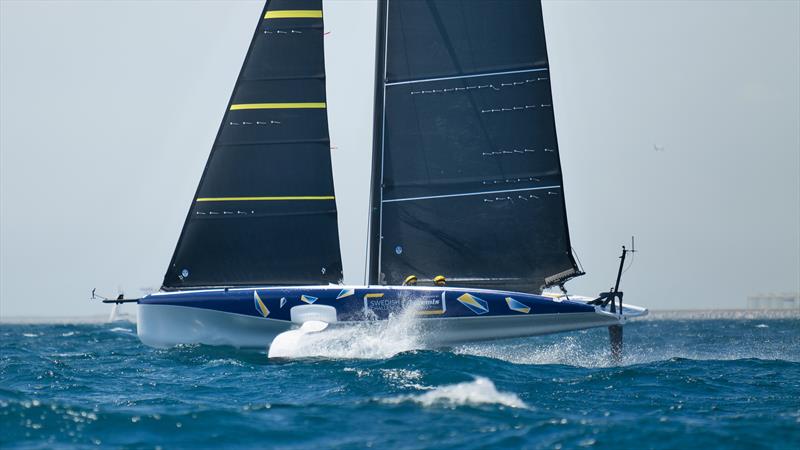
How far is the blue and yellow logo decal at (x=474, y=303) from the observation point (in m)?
23.5

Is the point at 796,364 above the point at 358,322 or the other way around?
the other way around

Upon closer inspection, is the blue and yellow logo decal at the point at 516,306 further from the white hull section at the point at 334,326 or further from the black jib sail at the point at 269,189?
the black jib sail at the point at 269,189

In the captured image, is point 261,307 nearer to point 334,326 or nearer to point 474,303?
point 334,326

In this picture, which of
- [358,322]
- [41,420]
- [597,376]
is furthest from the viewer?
[358,322]

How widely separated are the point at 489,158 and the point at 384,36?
368 cm

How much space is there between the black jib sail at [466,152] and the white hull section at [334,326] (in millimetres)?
1649

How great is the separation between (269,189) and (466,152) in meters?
4.55

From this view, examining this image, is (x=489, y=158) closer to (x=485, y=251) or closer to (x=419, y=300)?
(x=485, y=251)

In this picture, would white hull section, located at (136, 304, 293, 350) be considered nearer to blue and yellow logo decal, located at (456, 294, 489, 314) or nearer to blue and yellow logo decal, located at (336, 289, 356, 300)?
blue and yellow logo decal, located at (336, 289, 356, 300)

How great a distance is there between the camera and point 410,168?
25.5 metres

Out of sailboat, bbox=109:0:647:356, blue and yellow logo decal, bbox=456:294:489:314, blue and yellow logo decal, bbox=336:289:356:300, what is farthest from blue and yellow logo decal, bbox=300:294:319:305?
blue and yellow logo decal, bbox=456:294:489:314

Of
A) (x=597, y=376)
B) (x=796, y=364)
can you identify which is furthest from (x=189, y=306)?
(x=796, y=364)

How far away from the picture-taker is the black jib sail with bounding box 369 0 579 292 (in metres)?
25.4

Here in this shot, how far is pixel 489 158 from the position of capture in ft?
83.8
